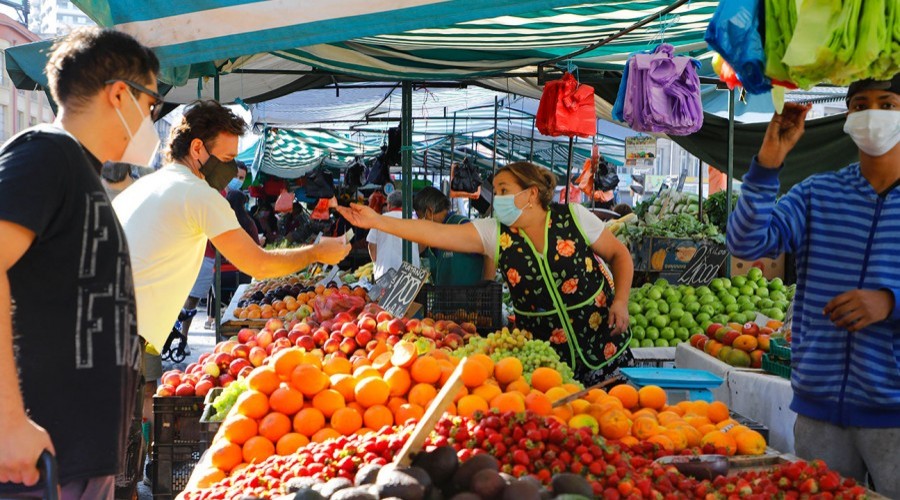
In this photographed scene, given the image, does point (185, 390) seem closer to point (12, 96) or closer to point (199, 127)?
point (199, 127)

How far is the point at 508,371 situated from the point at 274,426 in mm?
1015

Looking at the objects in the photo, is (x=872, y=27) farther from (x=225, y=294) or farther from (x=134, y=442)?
(x=225, y=294)

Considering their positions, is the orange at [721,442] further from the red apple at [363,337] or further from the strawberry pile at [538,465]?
the red apple at [363,337]

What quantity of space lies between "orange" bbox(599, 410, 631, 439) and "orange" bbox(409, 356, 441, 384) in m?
0.69

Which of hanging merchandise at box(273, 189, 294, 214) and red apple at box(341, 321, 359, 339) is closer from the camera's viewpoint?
red apple at box(341, 321, 359, 339)

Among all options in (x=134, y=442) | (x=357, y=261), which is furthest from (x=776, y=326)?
(x=357, y=261)

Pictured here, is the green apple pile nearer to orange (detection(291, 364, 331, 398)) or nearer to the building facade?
orange (detection(291, 364, 331, 398))

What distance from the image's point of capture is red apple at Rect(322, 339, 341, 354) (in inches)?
161

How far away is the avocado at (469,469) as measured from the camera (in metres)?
2.08

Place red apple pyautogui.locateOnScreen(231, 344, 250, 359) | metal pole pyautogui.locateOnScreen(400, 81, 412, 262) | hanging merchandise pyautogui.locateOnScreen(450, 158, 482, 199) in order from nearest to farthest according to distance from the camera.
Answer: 1. red apple pyautogui.locateOnScreen(231, 344, 250, 359)
2. metal pole pyautogui.locateOnScreen(400, 81, 412, 262)
3. hanging merchandise pyautogui.locateOnScreen(450, 158, 482, 199)

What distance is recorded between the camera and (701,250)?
7645 mm

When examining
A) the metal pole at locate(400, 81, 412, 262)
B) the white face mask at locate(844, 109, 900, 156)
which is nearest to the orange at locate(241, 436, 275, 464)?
the white face mask at locate(844, 109, 900, 156)

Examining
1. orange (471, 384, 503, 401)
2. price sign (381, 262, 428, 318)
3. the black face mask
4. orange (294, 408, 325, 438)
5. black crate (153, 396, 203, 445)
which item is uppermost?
the black face mask

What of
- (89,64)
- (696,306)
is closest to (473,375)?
(89,64)
